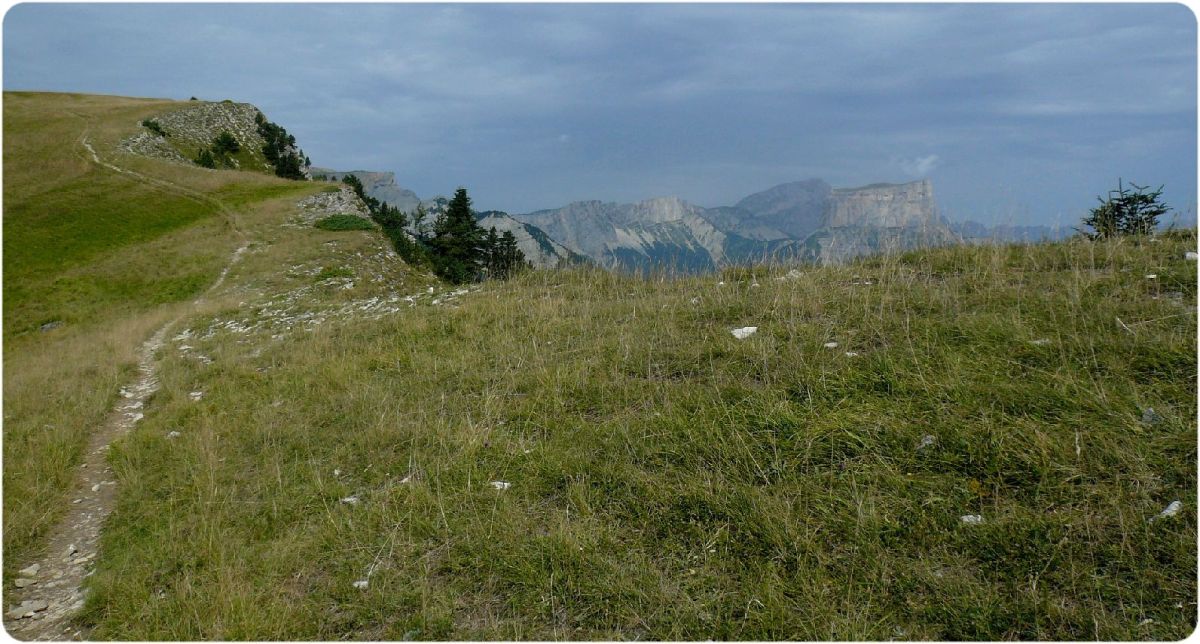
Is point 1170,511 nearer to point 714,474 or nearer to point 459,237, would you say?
point 714,474

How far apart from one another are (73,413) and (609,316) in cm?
1097

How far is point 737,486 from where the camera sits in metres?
4.86

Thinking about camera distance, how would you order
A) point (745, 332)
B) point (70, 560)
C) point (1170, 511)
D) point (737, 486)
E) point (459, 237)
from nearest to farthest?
1. point (1170, 511)
2. point (737, 486)
3. point (70, 560)
4. point (745, 332)
5. point (459, 237)

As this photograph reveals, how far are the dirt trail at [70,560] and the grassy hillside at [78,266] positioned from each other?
24cm

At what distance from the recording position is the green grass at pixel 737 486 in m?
3.80

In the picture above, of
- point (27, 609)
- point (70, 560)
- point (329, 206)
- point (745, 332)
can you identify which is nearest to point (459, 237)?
point (329, 206)

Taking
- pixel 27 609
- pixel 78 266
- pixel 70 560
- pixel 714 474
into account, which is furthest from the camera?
pixel 78 266

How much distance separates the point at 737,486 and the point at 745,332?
366 cm

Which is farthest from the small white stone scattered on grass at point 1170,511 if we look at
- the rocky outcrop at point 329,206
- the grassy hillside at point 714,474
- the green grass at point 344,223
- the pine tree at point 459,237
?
the pine tree at point 459,237

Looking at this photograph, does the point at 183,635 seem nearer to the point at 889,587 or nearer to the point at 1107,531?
the point at 889,587

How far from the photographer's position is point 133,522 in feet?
22.0

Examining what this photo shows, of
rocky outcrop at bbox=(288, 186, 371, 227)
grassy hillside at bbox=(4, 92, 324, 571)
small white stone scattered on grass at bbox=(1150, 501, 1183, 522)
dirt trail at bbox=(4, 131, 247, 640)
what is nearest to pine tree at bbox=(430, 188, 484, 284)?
rocky outcrop at bbox=(288, 186, 371, 227)

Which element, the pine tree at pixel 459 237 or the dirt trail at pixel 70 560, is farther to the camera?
the pine tree at pixel 459 237

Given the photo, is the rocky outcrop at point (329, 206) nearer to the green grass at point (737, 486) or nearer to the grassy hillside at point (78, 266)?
the grassy hillside at point (78, 266)
